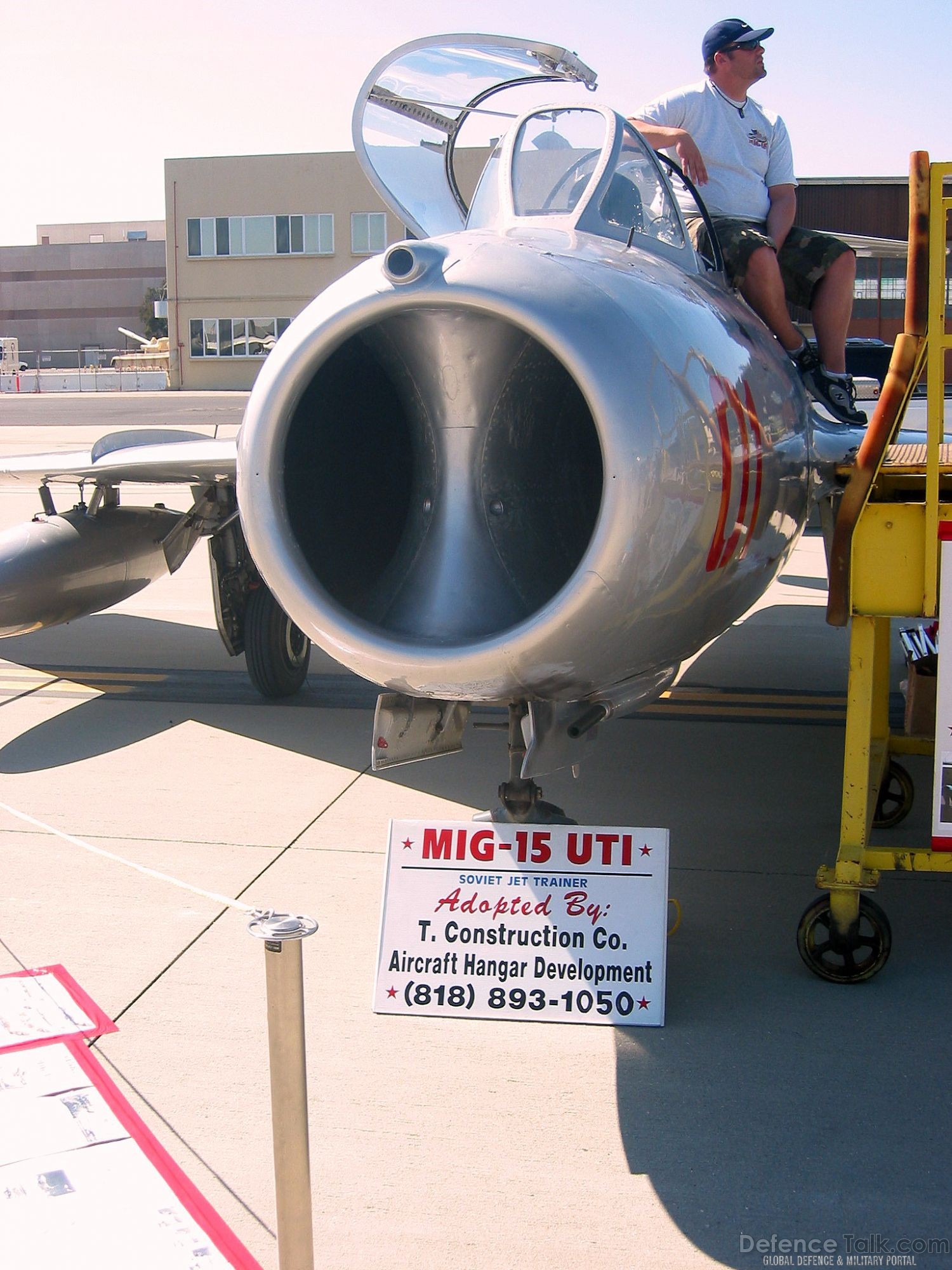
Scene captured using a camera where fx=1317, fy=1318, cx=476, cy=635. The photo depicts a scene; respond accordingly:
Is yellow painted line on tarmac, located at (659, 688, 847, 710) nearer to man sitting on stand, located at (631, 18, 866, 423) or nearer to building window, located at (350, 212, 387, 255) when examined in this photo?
man sitting on stand, located at (631, 18, 866, 423)

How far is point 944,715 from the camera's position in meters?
3.91

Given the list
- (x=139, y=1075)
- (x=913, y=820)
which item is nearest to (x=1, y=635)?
(x=139, y=1075)

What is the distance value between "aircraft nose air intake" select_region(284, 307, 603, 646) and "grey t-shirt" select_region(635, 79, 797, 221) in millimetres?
2263

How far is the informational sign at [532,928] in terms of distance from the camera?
12.8ft

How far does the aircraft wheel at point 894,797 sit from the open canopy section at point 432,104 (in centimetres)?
300

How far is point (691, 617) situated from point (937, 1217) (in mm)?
1514

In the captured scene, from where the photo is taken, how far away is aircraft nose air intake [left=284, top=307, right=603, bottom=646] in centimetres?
338

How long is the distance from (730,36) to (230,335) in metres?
49.4

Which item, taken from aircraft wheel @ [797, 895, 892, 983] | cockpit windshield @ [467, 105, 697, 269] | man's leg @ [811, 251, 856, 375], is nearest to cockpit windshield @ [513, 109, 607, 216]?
cockpit windshield @ [467, 105, 697, 269]

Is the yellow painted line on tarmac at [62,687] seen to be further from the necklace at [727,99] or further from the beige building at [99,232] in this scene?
the beige building at [99,232]

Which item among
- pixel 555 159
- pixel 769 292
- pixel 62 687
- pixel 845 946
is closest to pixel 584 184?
pixel 555 159

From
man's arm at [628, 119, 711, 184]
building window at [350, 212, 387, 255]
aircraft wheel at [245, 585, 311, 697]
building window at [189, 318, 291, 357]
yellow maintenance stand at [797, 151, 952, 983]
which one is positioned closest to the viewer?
yellow maintenance stand at [797, 151, 952, 983]

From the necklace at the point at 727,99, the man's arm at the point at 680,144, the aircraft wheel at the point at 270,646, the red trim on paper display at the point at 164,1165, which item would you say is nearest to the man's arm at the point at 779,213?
the necklace at the point at 727,99

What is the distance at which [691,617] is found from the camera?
11.3 feet
